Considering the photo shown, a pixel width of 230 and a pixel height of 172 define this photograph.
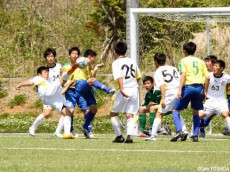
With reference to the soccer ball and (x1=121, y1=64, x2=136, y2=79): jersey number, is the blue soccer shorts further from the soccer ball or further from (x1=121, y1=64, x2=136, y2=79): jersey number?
the soccer ball

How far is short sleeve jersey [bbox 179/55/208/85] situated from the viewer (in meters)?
14.4

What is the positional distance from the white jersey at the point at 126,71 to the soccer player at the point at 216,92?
2.85m

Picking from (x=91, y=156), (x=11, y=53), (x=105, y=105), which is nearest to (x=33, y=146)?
(x=91, y=156)

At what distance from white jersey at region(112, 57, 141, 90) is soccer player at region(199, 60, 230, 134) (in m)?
2.85

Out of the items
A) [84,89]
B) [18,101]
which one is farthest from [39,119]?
[18,101]

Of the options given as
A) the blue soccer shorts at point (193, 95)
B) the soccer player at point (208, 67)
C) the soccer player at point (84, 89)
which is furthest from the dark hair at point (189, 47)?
the soccer player at point (84, 89)

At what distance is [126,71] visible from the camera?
13.8 metres

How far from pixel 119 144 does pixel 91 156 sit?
249 cm

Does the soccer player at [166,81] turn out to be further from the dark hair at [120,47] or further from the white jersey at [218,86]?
the dark hair at [120,47]

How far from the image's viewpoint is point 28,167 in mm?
9281

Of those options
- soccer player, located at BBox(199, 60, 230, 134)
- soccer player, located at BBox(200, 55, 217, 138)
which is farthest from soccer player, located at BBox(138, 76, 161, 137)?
soccer player, located at BBox(199, 60, 230, 134)

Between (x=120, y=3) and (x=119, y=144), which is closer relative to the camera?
(x=119, y=144)

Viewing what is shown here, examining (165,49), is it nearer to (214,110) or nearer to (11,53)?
(214,110)

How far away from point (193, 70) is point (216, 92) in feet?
7.68
